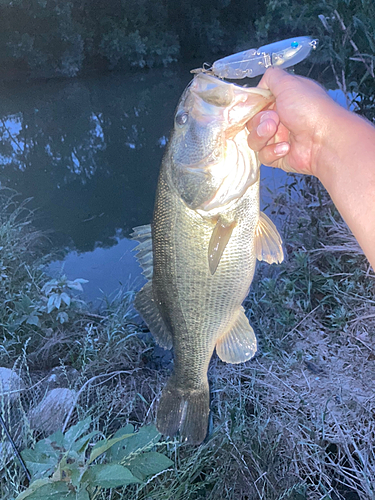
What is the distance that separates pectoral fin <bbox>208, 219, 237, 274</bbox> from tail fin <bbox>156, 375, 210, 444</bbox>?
71 centimetres

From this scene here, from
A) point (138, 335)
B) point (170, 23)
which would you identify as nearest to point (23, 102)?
point (170, 23)

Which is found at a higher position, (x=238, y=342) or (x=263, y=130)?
(x=263, y=130)

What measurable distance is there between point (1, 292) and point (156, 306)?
8.94 feet

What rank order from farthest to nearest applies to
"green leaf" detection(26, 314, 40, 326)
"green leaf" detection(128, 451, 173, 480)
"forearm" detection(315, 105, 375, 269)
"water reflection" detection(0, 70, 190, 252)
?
"water reflection" detection(0, 70, 190, 252), "green leaf" detection(26, 314, 40, 326), "green leaf" detection(128, 451, 173, 480), "forearm" detection(315, 105, 375, 269)

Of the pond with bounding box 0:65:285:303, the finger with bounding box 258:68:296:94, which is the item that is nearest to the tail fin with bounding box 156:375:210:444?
the finger with bounding box 258:68:296:94

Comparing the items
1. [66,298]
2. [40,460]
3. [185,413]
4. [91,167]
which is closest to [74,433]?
[40,460]

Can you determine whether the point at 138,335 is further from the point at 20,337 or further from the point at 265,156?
the point at 265,156

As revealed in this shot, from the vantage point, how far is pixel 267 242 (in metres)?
1.48

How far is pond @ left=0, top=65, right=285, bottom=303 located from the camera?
5.11 metres

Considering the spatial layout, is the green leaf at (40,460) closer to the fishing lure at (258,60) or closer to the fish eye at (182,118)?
the fish eye at (182,118)

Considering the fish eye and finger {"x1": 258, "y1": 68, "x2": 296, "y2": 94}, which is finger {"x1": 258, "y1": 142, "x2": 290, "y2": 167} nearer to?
finger {"x1": 258, "y1": 68, "x2": 296, "y2": 94}

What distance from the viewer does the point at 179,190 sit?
57.7 inches

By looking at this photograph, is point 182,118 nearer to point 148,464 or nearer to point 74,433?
point 74,433

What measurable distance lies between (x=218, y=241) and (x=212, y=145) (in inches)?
14.5
